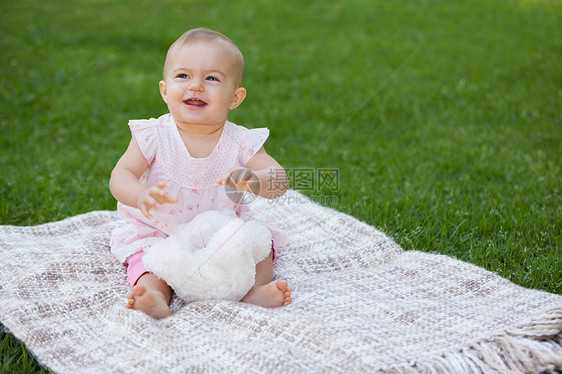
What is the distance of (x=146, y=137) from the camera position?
2350 mm

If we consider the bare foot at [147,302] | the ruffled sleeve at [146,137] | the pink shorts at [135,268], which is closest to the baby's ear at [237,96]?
the ruffled sleeve at [146,137]

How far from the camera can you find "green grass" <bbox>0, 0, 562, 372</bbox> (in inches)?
120

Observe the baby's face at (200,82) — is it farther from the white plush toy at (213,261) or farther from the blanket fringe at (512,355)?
the blanket fringe at (512,355)

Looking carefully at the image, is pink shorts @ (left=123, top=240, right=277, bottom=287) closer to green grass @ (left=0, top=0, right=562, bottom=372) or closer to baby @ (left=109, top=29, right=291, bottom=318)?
baby @ (left=109, top=29, right=291, bottom=318)

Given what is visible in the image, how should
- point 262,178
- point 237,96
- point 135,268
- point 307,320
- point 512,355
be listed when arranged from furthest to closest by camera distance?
point 237,96 < point 135,268 < point 262,178 < point 307,320 < point 512,355

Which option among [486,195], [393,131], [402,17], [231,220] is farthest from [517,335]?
[402,17]

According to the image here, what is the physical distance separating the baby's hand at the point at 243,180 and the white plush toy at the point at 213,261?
0.48 ft

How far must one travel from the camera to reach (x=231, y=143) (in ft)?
7.86

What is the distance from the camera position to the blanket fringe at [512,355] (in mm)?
1765

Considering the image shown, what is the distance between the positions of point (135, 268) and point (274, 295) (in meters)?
0.56

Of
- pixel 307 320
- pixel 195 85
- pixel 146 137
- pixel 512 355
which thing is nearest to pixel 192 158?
pixel 146 137

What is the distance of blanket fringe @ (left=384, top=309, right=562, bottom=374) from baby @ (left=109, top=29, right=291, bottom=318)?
0.59 metres

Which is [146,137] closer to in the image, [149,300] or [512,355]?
[149,300]

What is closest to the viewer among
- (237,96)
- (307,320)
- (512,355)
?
(512,355)
